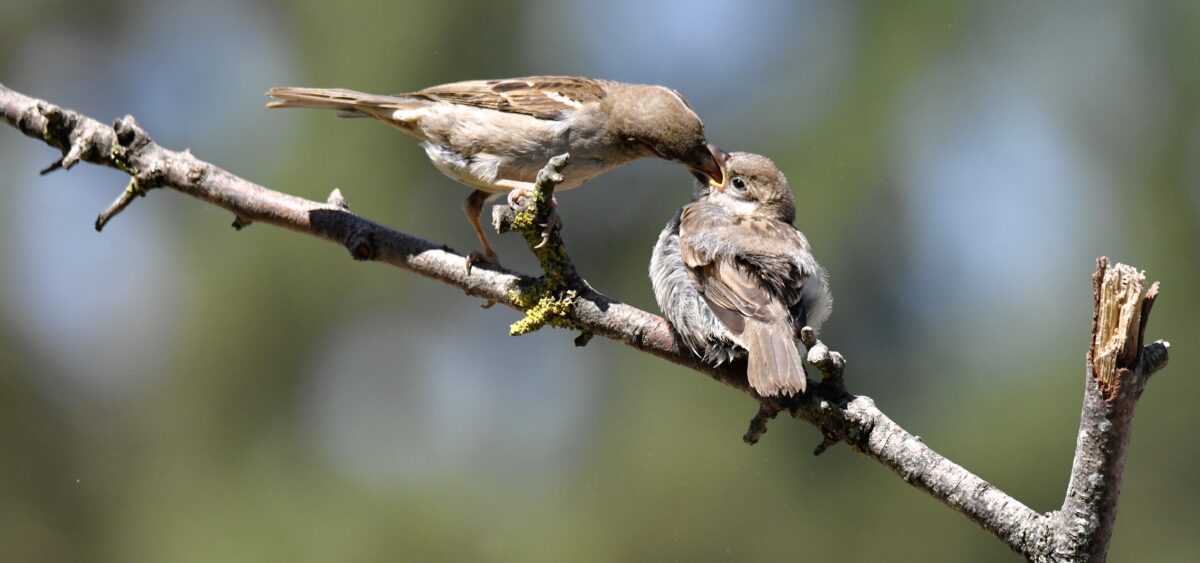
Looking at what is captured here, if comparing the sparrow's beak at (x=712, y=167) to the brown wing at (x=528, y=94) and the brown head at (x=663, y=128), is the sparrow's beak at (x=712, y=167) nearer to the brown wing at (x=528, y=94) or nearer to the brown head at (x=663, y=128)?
the brown head at (x=663, y=128)

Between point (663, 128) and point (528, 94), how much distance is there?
59cm

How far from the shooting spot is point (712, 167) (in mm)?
4824

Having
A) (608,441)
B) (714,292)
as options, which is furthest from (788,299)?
(608,441)

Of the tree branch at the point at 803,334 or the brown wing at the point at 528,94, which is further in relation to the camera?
the brown wing at the point at 528,94

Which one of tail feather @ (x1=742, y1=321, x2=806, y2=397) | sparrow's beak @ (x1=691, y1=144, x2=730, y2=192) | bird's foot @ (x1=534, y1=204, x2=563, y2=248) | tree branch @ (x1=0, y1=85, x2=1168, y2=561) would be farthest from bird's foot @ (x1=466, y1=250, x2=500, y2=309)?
sparrow's beak @ (x1=691, y1=144, x2=730, y2=192)

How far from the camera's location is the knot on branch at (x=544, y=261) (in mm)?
3346

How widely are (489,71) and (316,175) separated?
5.96ft

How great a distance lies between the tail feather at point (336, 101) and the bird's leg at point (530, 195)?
1.86 feet

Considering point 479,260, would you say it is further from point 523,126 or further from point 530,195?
point 523,126

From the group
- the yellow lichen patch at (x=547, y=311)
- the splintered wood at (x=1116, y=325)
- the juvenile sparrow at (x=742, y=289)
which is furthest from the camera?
the yellow lichen patch at (x=547, y=311)

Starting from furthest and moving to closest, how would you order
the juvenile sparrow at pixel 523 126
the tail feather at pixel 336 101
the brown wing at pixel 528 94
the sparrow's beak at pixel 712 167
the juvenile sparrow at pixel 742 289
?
the sparrow's beak at pixel 712 167, the brown wing at pixel 528 94, the juvenile sparrow at pixel 523 126, the tail feather at pixel 336 101, the juvenile sparrow at pixel 742 289

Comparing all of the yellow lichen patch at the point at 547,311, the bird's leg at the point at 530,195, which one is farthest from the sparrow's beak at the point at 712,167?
the yellow lichen patch at the point at 547,311

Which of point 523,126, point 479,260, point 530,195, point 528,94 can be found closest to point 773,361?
point 530,195

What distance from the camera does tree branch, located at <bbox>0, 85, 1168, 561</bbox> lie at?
93.5 inches
